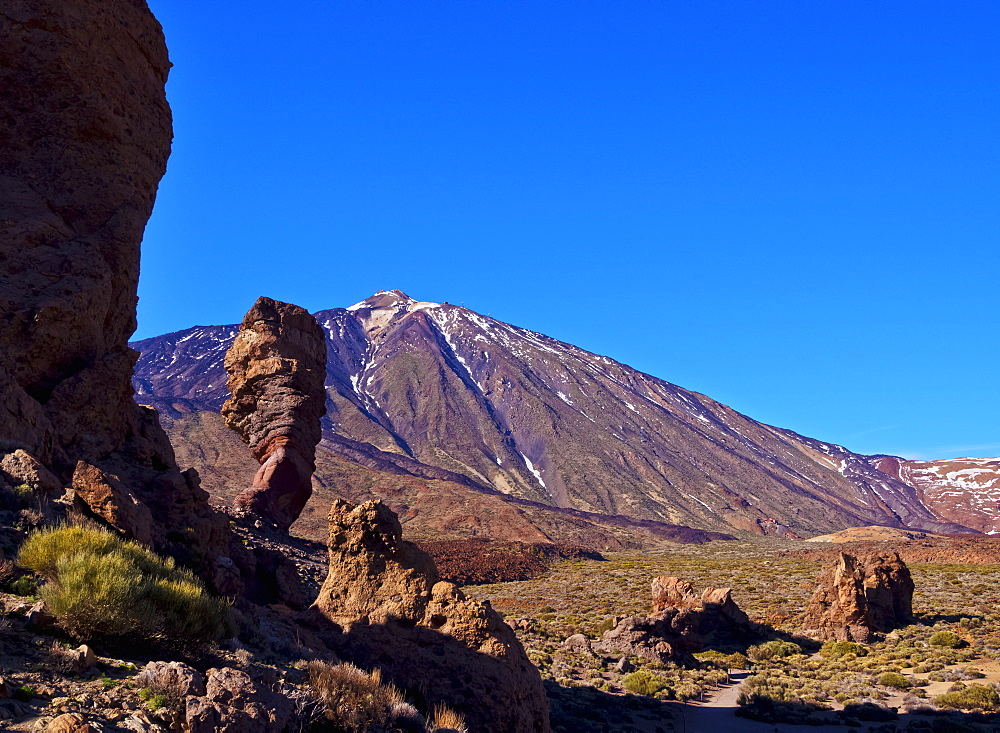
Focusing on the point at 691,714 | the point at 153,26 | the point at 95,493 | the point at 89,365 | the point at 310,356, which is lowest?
the point at 691,714

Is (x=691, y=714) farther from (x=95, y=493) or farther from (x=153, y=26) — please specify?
(x=153, y=26)

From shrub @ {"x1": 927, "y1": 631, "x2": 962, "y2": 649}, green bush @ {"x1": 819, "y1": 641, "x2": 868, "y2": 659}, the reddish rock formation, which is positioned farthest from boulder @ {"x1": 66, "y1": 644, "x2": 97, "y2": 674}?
shrub @ {"x1": 927, "y1": 631, "x2": 962, "y2": 649}

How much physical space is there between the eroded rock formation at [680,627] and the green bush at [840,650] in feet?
6.89

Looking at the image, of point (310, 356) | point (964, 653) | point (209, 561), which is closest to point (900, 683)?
point (964, 653)

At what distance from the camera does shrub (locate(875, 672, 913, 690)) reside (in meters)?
16.8

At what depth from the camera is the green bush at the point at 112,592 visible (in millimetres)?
5426

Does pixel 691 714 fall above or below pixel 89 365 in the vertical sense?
below

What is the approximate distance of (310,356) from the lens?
27281 millimetres

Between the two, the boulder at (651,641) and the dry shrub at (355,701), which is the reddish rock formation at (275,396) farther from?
the dry shrub at (355,701)

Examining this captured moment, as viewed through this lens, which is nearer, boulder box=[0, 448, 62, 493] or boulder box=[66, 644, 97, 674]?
boulder box=[66, 644, 97, 674]

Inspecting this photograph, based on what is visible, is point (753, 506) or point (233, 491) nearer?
point (233, 491)

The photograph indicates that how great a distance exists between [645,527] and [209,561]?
3890 inches

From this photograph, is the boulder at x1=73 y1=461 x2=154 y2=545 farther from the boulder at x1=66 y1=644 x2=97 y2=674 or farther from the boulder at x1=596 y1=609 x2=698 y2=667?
the boulder at x1=596 y1=609 x2=698 y2=667

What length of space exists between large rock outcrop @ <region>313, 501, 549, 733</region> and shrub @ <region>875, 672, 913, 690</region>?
11722 millimetres
